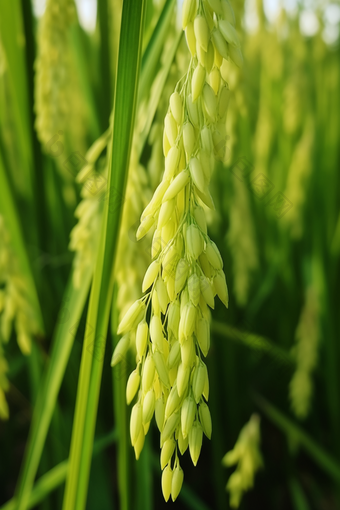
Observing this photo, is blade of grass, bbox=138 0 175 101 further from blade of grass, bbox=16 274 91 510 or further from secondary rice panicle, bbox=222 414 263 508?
secondary rice panicle, bbox=222 414 263 508

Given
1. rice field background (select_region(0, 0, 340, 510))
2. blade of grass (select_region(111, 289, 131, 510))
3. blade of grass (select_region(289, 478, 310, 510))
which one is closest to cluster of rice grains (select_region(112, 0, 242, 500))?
rice field background (select_region(0, 0, 340, 510))

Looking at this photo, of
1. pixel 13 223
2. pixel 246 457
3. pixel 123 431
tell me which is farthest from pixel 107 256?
pixel 246 457

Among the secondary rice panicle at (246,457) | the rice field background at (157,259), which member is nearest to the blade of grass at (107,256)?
the rice field background at (157,259)

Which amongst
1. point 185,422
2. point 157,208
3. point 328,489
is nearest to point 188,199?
point 157,208

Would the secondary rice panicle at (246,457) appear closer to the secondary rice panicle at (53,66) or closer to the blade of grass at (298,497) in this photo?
the blade of grass at (298,497)


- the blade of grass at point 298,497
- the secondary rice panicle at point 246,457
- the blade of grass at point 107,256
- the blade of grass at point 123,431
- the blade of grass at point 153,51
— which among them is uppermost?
the blade of grass at point 153,51

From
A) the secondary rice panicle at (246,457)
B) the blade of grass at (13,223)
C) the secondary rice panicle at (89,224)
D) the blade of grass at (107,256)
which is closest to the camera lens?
the blade of grass at (107,256)

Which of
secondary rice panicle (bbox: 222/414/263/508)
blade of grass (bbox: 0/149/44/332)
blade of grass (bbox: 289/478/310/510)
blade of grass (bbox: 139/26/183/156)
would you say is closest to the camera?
blade of grass (bbox: 139/26/183/156)

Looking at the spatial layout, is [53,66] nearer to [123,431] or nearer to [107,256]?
[107,256]
